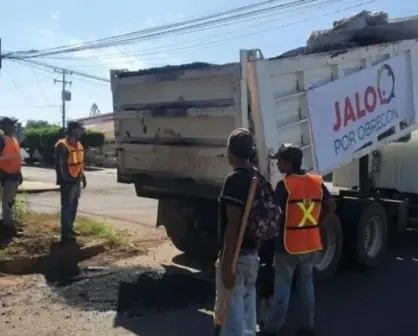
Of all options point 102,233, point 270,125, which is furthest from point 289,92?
point 102,233

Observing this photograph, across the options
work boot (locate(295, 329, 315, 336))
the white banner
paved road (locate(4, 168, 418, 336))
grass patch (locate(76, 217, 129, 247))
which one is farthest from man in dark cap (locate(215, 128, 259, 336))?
grass patch (locate(76, 217, 129, 247))

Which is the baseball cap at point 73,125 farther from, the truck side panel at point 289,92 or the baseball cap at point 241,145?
the baseball cap at point 241,145

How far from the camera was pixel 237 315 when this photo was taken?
4.23 meters

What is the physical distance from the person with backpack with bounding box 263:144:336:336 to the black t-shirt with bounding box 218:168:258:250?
1.07 metres

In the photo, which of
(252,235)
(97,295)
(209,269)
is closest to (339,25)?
(209,269)

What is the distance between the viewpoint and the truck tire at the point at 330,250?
734 centimetres

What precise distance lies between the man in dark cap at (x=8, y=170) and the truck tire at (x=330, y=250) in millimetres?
4233

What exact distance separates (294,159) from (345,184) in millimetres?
5163

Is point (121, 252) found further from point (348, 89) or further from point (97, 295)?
point (348, 89)

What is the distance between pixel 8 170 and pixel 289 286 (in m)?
5.09

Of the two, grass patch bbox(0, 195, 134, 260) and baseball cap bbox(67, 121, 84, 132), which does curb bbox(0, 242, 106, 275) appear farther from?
baseball cap bbox(67, 121, 84, 132)

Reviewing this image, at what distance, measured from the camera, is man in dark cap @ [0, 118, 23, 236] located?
8.77 metres

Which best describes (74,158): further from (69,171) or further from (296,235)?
(296,235)

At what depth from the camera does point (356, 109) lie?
755 cm
